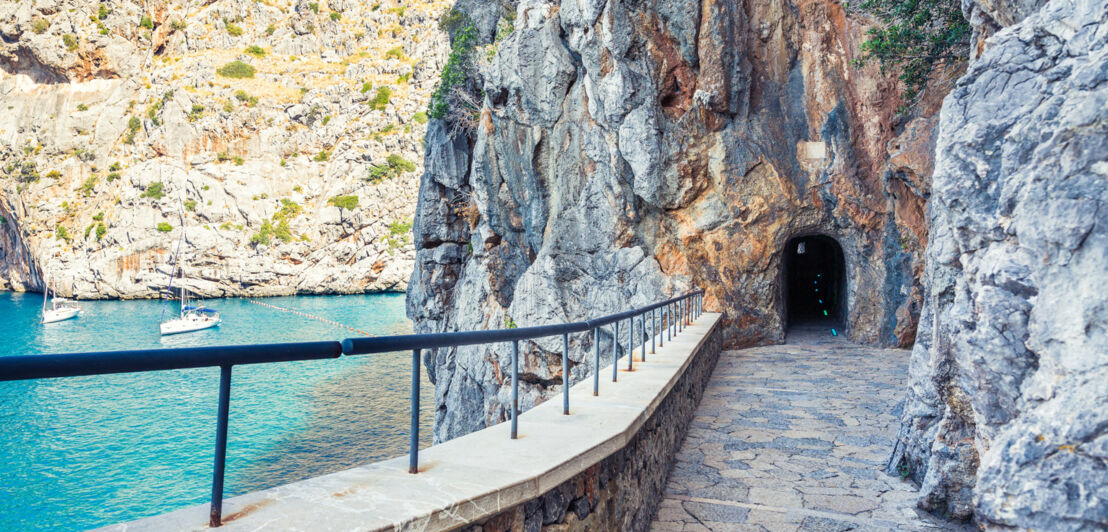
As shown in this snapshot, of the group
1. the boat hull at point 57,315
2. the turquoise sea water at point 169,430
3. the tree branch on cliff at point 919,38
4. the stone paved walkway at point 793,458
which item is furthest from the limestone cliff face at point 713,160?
the boat hull at point 57,315

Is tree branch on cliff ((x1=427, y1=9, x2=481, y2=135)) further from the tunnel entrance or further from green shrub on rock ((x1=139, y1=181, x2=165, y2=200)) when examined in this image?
green shrub on rock ((x1=139, y1=181, x2=165, y2=200))

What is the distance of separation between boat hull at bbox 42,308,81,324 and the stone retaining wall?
60113 mm

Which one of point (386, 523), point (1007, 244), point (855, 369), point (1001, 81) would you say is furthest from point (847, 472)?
point (855, 369)

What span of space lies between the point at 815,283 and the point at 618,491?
2173cm

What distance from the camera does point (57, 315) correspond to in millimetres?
47219

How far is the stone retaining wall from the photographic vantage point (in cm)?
252

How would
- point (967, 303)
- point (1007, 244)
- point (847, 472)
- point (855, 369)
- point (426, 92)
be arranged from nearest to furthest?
point (1007, 244), point (967, 303), point (847, 472), point (855, 369), point (426, 92)

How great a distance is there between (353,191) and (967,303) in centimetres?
6683

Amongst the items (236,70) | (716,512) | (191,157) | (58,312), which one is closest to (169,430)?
(716,512)

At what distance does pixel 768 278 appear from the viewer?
550 inches

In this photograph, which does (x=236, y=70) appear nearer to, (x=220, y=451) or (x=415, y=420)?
(x=415, y=420)

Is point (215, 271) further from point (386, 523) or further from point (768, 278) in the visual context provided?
point (386, 523)

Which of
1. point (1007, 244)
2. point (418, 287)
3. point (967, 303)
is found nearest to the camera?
point (1007, 244)

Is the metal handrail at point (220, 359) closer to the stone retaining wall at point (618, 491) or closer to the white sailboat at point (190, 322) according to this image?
the stone retaining wall at point (618, 491)
